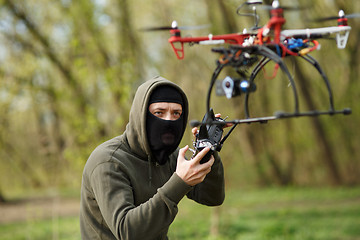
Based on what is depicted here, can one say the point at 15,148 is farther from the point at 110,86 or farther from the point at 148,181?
the point at 148,181

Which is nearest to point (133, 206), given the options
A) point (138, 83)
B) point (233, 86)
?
point (233, 86)

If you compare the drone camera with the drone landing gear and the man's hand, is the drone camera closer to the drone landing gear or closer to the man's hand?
the drone landing gear

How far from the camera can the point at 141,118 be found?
109 inches

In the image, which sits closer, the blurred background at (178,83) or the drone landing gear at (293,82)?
the drone landing gear at (293,82)

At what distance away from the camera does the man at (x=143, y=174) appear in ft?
8.38

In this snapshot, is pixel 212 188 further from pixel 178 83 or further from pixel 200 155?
pixel 178 83

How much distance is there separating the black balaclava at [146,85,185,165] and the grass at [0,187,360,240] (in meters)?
5.12

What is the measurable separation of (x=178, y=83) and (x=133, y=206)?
8579mm

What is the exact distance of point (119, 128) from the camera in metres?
8.42

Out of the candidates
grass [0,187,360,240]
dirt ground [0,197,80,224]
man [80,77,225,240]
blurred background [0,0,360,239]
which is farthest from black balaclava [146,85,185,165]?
dirt ground [0,197,80,224]

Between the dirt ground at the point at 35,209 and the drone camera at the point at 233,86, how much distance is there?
9.24 metres

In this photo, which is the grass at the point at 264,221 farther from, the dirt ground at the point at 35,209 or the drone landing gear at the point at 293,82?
the drone landing gear at the point at 293,82

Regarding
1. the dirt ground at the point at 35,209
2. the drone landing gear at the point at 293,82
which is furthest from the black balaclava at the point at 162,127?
the dirt ground at the point at 35,209

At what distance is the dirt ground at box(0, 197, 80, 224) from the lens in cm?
1130
